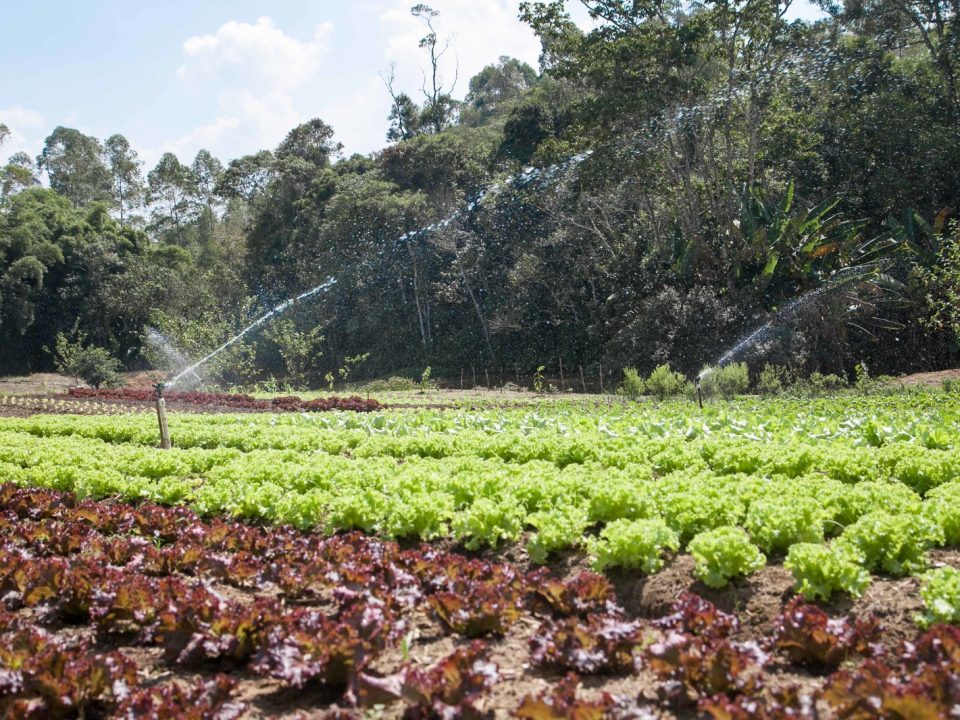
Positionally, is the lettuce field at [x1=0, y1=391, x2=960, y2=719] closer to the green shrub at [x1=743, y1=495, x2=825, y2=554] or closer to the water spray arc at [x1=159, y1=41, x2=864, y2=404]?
the green shrub at [x1=743, y1=495, x2=825, y2=554]

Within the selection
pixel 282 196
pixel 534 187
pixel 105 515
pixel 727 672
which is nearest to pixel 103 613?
pixel 105 515

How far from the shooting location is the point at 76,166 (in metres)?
72.0

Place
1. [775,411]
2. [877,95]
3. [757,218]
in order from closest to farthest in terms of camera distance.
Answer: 1. [775,411]
2. [757,218]
3. [877,95]

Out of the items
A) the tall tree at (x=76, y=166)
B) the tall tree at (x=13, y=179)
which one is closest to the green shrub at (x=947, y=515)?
the tall tree at (x=13, y=179)

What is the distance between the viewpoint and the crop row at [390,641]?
3.66 meters

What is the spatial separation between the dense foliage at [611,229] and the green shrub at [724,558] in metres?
13.0

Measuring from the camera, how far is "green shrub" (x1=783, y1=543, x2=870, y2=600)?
4.75 m

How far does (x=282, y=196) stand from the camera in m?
45.5

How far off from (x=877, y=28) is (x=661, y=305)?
17100 millimetres

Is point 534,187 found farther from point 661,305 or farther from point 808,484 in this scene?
point 808,484

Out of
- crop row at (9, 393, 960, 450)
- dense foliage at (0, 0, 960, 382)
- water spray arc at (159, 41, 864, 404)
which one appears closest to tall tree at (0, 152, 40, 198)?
dense foliage at (0, 0, 960, 382)

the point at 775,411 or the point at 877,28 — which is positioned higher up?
the point at 877,28

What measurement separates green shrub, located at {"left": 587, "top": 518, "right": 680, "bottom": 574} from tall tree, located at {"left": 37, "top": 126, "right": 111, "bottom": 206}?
74902 millimetres

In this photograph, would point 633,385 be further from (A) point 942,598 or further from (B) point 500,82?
(B) point 500,82
